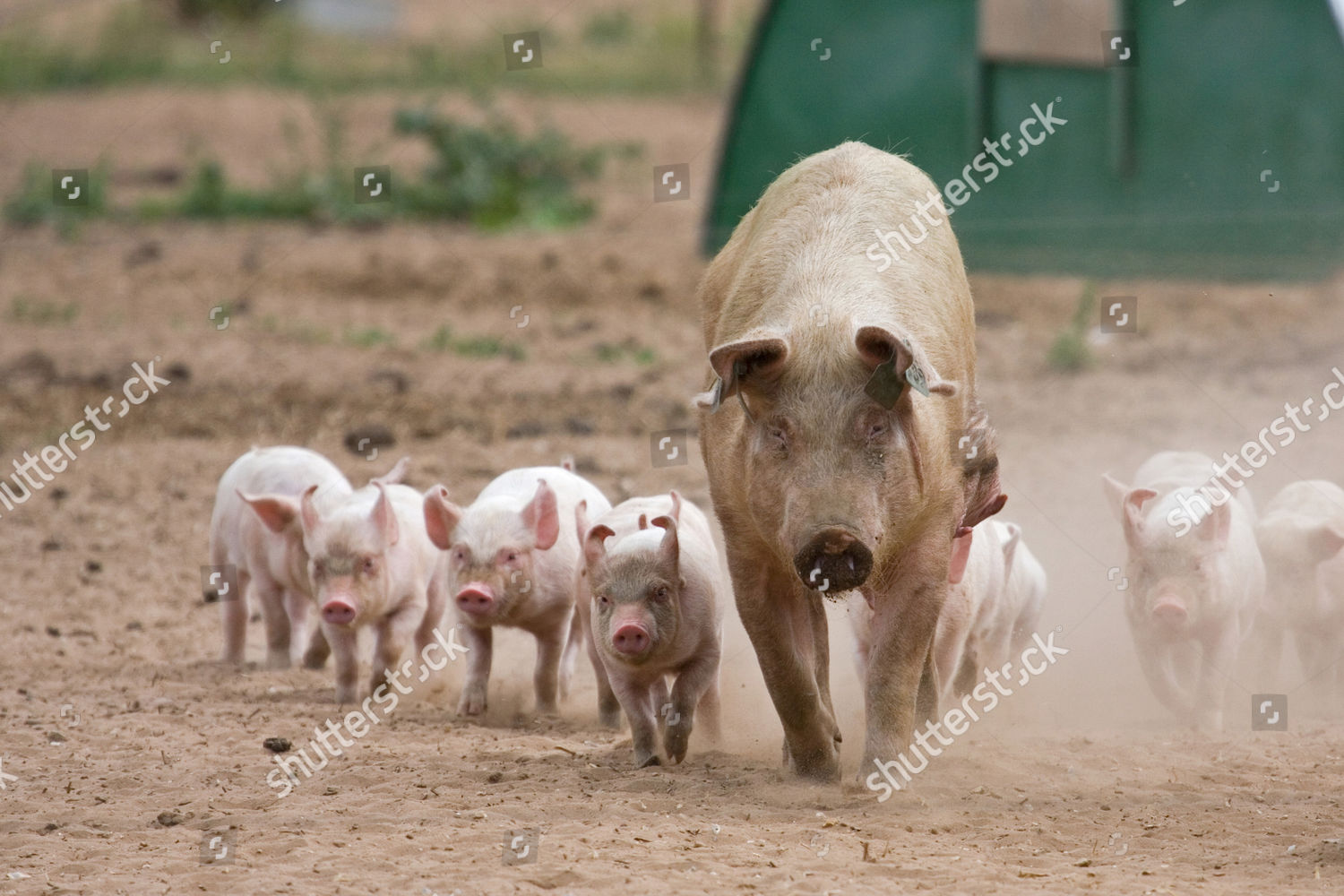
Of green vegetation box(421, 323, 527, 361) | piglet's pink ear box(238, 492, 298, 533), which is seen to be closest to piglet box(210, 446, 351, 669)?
piglet's pink ear box(238, 492, 298, 533)

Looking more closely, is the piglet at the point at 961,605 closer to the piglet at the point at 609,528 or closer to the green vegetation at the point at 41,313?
the piglet at the point at 609,528

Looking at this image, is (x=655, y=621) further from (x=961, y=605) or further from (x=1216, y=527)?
(x=1216, y=527)

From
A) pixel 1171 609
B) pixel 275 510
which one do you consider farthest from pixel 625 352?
pixel 1171 609

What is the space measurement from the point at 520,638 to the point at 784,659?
356 cm

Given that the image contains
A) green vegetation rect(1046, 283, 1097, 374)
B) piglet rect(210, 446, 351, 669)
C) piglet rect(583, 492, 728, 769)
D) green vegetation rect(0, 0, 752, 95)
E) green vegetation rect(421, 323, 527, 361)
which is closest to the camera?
piglet rect(583, 492, 728, 769)

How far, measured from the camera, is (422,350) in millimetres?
13945

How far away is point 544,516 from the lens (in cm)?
718

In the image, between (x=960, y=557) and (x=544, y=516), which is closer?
(x=960, y=557)

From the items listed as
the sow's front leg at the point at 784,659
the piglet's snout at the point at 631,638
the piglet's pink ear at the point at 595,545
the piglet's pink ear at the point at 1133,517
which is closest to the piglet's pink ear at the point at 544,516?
the piglet's pink ear at the point at 595,545

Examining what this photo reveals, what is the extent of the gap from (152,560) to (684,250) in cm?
951

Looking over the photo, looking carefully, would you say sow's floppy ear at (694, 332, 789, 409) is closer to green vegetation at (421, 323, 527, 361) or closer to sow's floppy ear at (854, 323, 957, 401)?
sow's floppy ear at (854, 323, 957, 401)

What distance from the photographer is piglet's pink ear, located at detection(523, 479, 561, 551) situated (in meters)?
7.16

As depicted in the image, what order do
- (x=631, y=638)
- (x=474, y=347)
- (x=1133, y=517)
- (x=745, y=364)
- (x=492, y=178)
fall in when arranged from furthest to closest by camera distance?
(x=492, y=178), (x=474, y=347), (x=1133, y=517), (x=631, y=638), (x=745, y=364)

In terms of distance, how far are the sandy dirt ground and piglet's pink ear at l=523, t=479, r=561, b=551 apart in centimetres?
80
